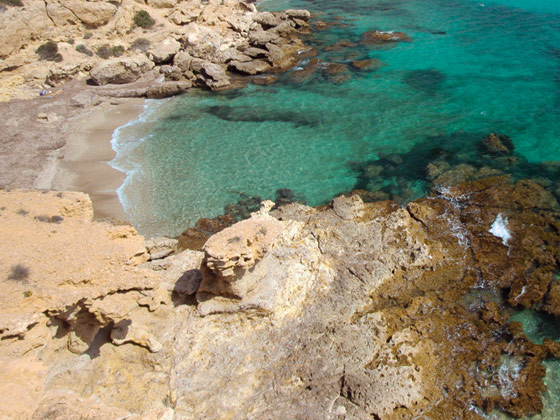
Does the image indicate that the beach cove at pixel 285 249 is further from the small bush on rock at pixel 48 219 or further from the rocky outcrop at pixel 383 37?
the rocky outcrop at pixel 383 37

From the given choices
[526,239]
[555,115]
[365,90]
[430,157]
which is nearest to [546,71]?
[555,115]

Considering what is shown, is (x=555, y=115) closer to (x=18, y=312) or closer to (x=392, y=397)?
(x=392, y=397)

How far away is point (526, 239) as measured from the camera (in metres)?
13.8

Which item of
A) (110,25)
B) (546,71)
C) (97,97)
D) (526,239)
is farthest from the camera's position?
(110,25)

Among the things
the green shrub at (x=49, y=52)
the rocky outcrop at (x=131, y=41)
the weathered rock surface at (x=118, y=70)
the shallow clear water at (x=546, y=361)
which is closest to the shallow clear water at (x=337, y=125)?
the rocky outcrop at (x=131, y=41)

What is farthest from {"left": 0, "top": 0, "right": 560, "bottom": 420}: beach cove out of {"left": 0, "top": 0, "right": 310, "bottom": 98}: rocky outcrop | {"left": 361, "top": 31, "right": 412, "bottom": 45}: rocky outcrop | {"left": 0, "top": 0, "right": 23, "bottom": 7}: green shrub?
{"left": 361, "top": 31, "right": 412, "bottom": 45}: rocky outcrop

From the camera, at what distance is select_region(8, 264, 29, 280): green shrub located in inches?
322

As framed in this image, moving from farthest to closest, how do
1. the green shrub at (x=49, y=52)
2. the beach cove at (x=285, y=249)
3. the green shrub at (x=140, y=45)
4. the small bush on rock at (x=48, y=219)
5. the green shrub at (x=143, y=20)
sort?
the green shrub at (x=143, y=20) < the green shrub at (x=140, y=45) < the green shrub at (x=49, y=52) < the small bush on rock at (x=48, y=219) < the beach cove at (x=285, y=249)

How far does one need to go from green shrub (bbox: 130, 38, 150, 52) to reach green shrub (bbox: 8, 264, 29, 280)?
29038mm

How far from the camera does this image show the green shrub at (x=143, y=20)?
35281mm

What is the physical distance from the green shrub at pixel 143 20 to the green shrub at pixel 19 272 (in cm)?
3292

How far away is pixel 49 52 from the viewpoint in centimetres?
2916

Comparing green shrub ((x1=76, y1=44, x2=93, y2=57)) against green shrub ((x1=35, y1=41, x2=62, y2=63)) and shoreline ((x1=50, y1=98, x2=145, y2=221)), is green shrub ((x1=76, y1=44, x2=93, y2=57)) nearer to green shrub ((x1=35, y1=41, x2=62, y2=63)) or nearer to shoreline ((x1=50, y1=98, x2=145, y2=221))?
green shrub ((x1=35, y1=41, x2=62, y2=63))

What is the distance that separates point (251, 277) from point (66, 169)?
13740 millimetres
